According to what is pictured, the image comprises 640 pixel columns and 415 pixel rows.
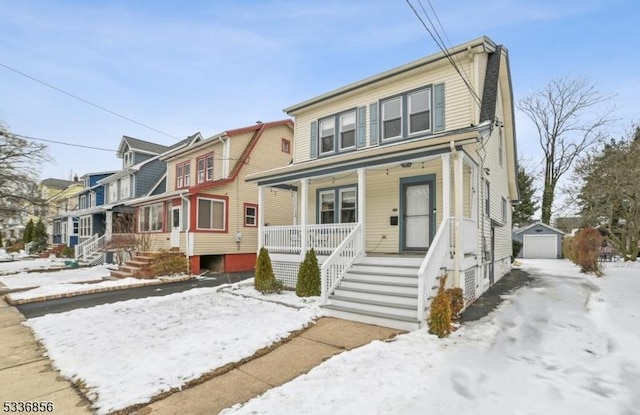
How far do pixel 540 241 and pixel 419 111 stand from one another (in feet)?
76.8

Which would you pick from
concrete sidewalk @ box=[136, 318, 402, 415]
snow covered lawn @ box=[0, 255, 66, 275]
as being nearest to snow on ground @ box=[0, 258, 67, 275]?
snow covered lawn @ box=[0, 255, 66, 275]

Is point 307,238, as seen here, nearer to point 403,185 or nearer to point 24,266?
point 403,185

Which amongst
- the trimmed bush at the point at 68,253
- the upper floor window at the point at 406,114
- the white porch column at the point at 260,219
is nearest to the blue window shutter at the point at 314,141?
the white porch column at the point at 260,219

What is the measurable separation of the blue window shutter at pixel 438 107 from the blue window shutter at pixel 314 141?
456 cm

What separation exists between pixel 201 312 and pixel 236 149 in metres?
10.9

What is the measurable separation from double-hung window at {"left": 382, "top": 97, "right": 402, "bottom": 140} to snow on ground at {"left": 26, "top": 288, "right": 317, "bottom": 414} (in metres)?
6.04

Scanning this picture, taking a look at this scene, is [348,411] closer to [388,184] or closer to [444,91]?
[388,184]

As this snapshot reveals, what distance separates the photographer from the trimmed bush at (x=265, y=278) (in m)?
9.52

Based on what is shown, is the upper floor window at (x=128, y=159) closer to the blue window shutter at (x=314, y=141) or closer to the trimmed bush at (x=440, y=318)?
the blue window shutter at (x=314, y=141)

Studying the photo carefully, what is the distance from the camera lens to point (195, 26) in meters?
12.2

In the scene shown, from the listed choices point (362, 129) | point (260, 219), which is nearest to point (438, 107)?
point (362, 129)

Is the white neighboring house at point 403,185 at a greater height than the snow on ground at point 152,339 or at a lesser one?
greater

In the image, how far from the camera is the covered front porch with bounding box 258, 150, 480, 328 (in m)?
7.32

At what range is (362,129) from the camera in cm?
1130
